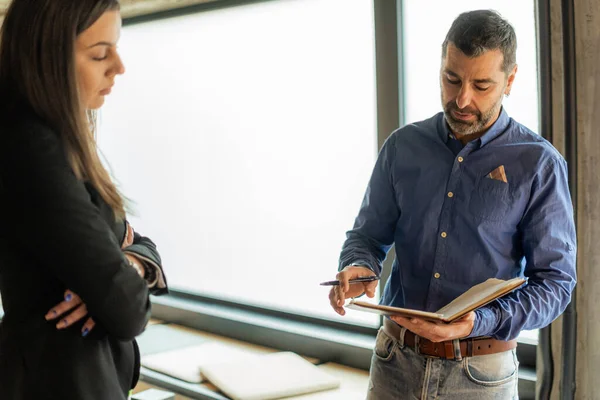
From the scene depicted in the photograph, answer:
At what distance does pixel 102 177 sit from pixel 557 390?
4.82ft

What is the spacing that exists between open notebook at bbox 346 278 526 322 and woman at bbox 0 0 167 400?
1.69 feet

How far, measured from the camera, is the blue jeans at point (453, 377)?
1.72 meters

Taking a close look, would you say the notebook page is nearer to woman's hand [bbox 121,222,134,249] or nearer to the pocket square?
the pocket square

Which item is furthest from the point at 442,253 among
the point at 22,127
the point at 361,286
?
the point at 22,127

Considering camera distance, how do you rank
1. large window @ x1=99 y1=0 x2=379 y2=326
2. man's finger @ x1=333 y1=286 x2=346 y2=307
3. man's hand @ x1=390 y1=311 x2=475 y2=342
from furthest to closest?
large window @ x1=99 y1=0 x2=379 y2=326 → man's finger @ x1=333 y1=286 x2=346 y2=307 → man's hand @ x1=390 y1=311 x2=475 y2=342

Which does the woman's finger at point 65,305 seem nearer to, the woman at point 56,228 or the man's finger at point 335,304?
the woman at point 56,228

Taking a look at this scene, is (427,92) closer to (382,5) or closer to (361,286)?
(382,5)

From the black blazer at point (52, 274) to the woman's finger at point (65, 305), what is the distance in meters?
0.02

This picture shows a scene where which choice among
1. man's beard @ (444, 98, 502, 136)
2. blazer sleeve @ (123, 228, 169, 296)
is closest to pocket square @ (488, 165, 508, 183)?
man's beard @ (444, 98, 502, 136)

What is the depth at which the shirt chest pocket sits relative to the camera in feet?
5.70

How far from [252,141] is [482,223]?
1766mm

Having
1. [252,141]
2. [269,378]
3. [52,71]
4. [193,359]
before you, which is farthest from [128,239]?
[252,141]

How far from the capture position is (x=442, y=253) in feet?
5.88

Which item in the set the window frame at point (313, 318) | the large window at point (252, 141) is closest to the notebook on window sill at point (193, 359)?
the window frame at point (313, 318)
